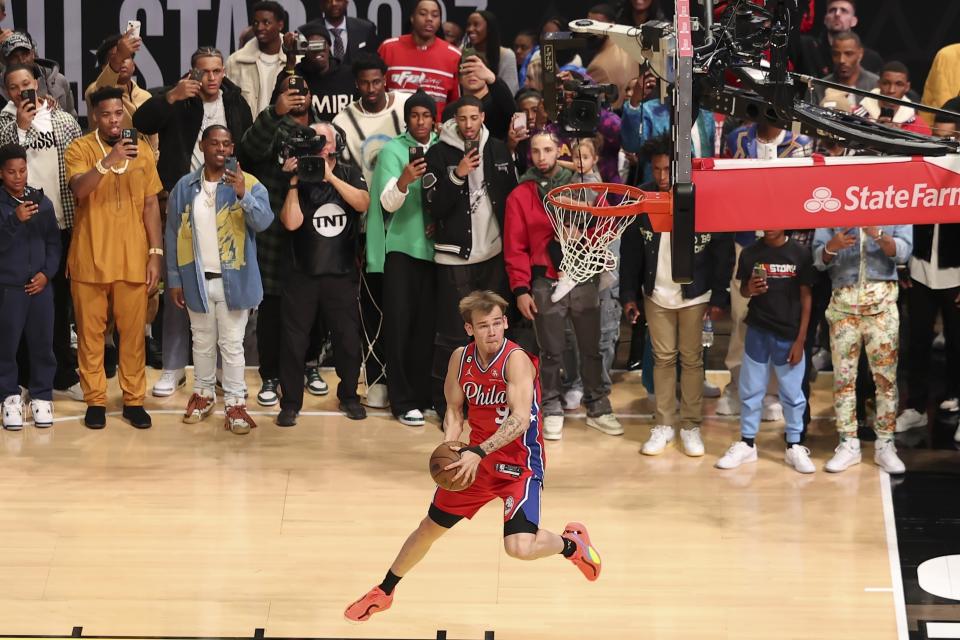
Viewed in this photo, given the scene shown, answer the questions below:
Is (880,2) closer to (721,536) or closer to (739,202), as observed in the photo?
(721,536)

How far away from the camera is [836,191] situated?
753 centimetres

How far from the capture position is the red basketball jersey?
27.4 feet

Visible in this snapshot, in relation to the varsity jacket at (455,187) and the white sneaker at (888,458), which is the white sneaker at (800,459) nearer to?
the white sneaker at (888,458)

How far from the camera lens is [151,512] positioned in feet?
33.4

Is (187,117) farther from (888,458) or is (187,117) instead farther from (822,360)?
(888,458)

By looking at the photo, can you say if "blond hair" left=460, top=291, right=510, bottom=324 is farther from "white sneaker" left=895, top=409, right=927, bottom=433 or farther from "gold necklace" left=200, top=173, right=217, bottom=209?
"white sneaker" left=895, top=409, right=927, bottom=433

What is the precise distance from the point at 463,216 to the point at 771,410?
2.62 m

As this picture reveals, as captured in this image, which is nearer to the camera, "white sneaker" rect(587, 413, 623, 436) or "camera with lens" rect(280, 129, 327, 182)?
"camera with lens" rect(280, 129, 327, 182)

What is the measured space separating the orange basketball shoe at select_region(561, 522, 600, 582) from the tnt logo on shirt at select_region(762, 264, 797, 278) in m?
2.86

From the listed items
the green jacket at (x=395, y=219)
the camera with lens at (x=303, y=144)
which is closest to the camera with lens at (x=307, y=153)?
the camera with lens at (x=303, y=144)

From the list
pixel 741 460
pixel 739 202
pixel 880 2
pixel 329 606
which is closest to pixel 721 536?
pixel 741 460

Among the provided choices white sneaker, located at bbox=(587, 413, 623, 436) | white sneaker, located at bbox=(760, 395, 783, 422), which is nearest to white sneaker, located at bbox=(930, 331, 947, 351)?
white sneaker, located at bbox=(760, 395, 783, 422)

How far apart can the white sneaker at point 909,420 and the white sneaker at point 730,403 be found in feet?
3.71

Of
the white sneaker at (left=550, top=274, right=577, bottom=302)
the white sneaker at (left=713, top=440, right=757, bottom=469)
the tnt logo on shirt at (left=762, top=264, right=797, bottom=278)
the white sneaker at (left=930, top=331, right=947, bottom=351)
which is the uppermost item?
the tnt logo on shirt at (left=762, top=264, right=797, bottom=278)
